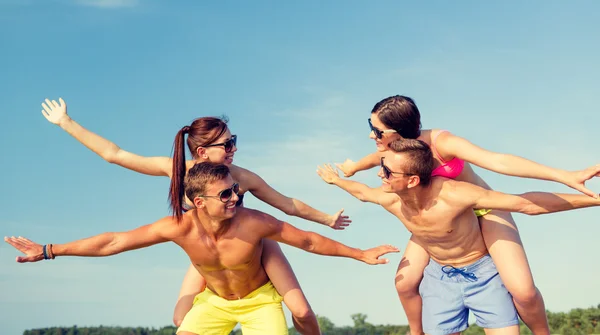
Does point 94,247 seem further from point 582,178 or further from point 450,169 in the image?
point 582,178

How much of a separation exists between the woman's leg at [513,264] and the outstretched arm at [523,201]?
54 cm

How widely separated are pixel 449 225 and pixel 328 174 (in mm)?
1894

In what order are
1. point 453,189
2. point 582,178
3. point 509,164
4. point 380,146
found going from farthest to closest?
point 380,146 < point 453,189 < point 509,164 < point 582,178

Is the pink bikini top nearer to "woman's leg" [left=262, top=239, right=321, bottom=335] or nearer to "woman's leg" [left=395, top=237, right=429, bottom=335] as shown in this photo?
"woman's leg" [left=395, top=237, right=429, bottom=335]

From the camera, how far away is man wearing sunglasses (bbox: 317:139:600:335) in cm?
762

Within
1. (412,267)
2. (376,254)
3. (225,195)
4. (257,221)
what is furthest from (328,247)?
(225,195)

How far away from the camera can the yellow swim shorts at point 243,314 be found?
8.51 meters

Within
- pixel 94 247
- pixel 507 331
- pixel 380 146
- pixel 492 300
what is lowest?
pixel 507 331

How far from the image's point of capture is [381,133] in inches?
312

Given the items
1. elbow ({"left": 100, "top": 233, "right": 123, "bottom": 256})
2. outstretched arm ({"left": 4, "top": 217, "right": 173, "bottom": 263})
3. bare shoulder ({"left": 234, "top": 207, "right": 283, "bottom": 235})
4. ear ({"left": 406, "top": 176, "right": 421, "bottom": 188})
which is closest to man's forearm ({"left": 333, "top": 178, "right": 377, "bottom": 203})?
ear ({"left": 406, "top": 176, "right": 421, "bottom": 188})

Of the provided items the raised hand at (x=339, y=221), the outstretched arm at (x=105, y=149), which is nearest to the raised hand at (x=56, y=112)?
the outstretched arm at (x=105, y=149)

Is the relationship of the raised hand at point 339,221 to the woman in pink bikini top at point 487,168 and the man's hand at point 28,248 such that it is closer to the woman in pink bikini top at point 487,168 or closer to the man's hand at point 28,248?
the woman in pink bikini top at point 487,168

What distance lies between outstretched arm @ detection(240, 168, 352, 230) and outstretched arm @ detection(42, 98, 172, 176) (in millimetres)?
1078

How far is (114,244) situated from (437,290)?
388 centimetres
